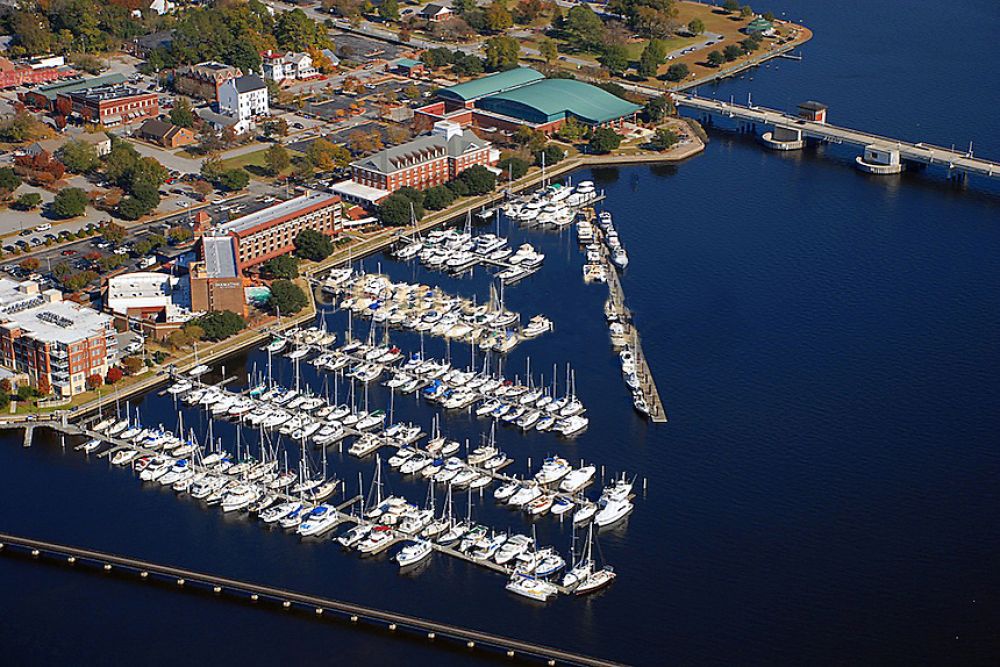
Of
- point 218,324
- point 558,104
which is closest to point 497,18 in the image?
point 558,104

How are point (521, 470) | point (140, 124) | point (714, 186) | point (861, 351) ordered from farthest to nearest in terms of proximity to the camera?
point (140, 124), point (714, 186), point (861, 351), point (521, 470)

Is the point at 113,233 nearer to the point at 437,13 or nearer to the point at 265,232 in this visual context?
the point at 265,232

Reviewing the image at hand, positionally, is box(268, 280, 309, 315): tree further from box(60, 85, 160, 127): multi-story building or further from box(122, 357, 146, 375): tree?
box(60, 85, 160, 127): multi-story building

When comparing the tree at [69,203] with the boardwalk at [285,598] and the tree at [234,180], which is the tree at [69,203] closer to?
the tree at [234,180]

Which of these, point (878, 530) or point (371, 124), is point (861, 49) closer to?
point (371, 124)

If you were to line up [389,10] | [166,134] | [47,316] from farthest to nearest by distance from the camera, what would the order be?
[389,10]
[166,134]
[47,316]

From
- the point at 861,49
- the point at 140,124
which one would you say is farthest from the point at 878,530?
the point at 861,49

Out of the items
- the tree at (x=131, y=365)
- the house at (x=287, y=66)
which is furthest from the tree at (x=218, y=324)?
the house at (x=287, y=66)

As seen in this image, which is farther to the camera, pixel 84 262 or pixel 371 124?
pixel 371 124
